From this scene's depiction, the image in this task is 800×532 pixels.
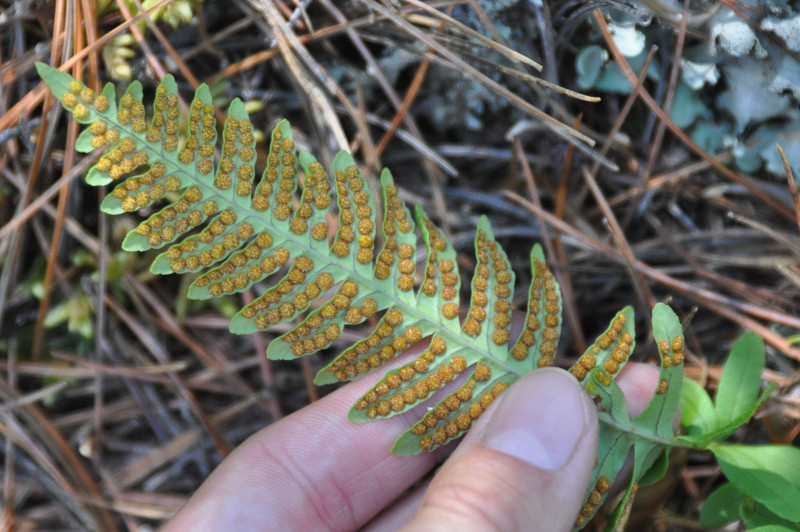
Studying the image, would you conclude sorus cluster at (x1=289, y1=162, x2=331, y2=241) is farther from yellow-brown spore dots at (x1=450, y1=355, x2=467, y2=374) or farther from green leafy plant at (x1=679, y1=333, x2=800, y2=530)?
green leafy plant at (x1=679, y1=333, x2=800, y2=530)

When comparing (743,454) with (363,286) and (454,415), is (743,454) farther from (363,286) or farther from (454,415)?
(363,286)

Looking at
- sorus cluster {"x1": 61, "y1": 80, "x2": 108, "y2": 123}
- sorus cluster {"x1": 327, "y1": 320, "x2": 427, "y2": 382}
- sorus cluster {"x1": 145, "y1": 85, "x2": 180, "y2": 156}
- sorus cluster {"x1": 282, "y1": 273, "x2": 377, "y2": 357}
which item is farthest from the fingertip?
sorus cluster {"x1": 61, "y1": 80, "x2": 108, "y2": 123}

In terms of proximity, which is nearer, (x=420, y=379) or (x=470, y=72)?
(x=420, y=379)

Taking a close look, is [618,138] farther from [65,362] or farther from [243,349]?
[65,362]

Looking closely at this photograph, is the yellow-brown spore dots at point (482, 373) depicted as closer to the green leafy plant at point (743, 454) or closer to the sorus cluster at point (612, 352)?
the sorus cluster at point (612, 352)

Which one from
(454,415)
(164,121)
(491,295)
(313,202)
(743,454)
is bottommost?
(743,454)

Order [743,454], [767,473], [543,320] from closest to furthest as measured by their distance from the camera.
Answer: [767,473] → [743,454] → [543,320]

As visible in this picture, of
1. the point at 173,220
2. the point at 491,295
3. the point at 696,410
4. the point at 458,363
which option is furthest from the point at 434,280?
the point at 696,410
